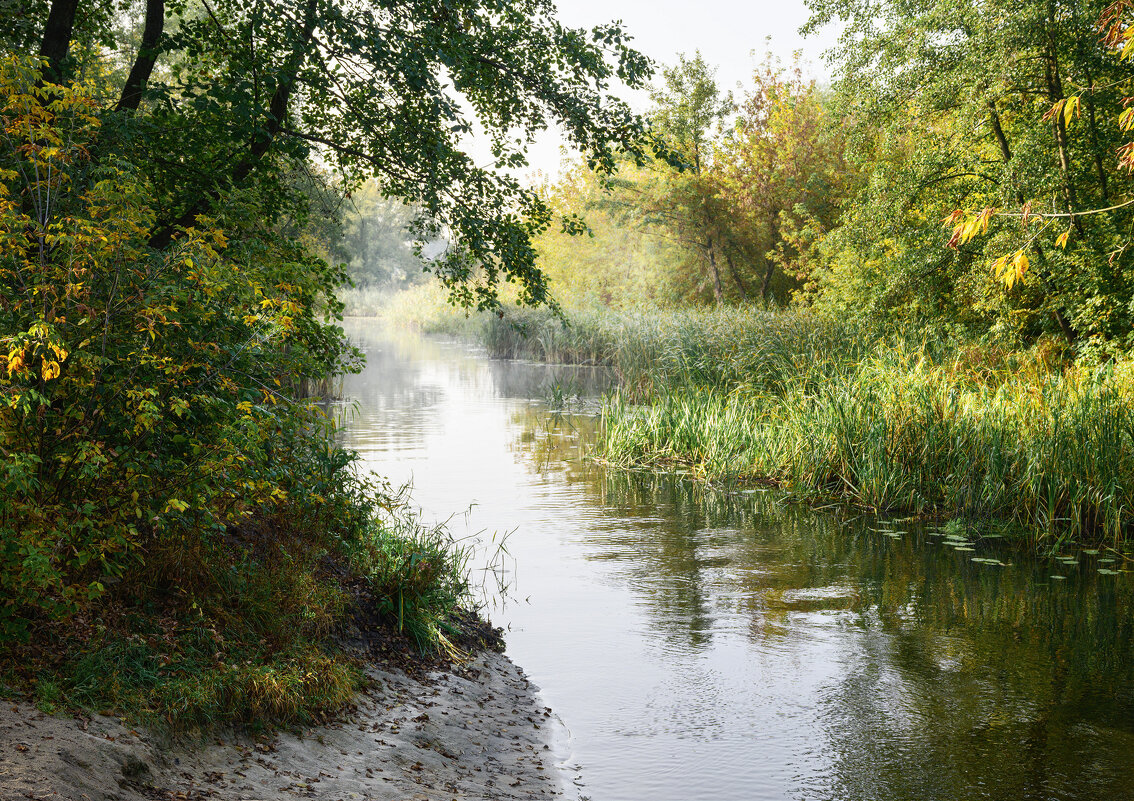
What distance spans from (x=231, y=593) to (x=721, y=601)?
4.29 metres

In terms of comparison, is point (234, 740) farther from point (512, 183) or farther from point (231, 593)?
point (512, 183)

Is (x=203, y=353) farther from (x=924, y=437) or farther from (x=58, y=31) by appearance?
(x=924, y=437)

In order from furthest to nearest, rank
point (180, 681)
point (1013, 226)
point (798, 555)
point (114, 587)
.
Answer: point (1013, 226)
point (798, 555)
point (114, 587)
point (180, 681)

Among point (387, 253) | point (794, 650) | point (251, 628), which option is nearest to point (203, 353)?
point (251, 628)

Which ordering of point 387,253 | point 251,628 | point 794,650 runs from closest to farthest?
point 251,628, point 794,650, point 387,253

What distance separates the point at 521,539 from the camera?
9.95 m

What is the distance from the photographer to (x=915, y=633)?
7.09 metres

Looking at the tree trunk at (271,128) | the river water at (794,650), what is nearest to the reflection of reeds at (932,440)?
the river water at (794,650)

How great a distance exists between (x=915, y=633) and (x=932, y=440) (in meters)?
4.24

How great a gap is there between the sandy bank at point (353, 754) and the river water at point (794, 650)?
36 cm

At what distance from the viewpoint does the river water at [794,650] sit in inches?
195

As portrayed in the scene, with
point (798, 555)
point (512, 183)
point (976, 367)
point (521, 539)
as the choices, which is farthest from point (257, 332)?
point (976, 367)

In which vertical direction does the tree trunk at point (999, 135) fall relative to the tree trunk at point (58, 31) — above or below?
above

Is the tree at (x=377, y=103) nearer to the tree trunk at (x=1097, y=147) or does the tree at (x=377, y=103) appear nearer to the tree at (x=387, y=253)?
the tree trunk at (x=1097, y=147)
